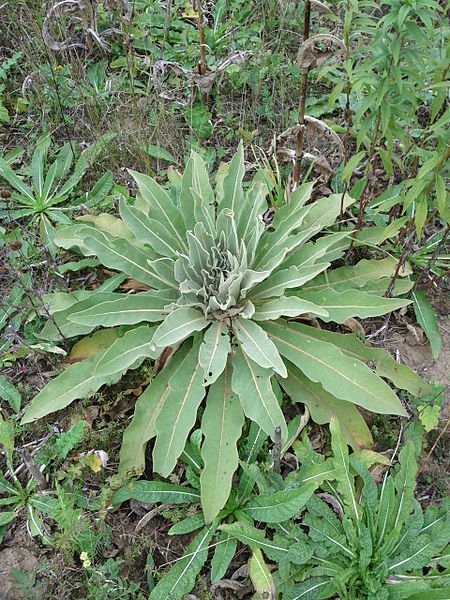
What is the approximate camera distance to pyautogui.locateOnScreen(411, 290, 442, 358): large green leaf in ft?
9.32

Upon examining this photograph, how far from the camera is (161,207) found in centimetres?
282

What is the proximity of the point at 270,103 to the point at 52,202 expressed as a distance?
1.65 m

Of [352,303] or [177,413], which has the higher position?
[352,303]

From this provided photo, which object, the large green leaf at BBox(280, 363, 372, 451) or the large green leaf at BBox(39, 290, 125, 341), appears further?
the large green leaf at BBox(39, 290, 125, 341)

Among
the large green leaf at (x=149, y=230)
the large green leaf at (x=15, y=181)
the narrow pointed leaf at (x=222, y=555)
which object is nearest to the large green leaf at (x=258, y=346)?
the large green leaf at (x=149, y=230)

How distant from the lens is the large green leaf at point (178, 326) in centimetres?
232

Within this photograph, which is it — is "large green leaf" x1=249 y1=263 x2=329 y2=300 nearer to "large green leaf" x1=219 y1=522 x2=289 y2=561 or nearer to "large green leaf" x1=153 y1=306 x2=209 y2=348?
"large green leaf" x1=153 y1=306 x2=209 y2=348

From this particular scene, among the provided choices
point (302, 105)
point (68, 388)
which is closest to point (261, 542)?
point (68, 388)

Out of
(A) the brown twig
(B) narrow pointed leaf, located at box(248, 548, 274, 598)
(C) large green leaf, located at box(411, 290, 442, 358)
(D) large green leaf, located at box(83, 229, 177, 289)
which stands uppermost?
(A) the brown twig

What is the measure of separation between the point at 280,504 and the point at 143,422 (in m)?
0.73

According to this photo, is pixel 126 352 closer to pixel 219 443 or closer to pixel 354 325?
pixel 219 443

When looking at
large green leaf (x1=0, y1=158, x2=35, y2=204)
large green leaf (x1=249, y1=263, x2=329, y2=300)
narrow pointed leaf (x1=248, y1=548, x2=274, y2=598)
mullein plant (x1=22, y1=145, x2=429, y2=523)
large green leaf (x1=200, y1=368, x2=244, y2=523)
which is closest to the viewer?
narrow pointed leaf (x1=248, y1=548, x2=274, y2=598)

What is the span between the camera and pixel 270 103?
3.81 metres

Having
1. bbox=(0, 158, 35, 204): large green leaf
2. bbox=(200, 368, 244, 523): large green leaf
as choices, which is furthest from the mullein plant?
bbox=(0, 158, 35, 204): large green leaf
